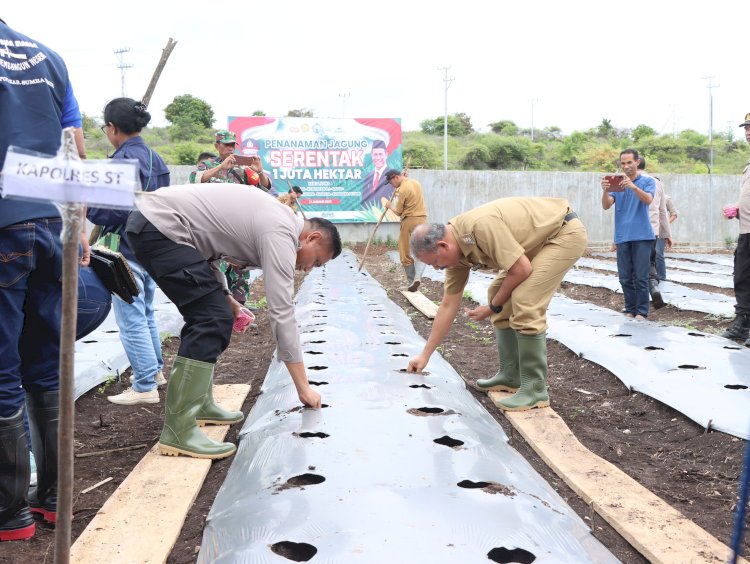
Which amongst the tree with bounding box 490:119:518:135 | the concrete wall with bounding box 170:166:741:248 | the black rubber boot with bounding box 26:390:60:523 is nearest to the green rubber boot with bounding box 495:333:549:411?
the black rubber boot with bounding box 26:390:60:523

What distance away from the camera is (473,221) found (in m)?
3.19

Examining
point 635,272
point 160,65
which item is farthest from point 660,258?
point 160,65

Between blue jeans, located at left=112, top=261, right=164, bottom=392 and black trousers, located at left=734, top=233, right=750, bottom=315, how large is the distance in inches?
160

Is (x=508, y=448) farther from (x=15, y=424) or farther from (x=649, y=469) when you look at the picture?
(x=15, y=424)

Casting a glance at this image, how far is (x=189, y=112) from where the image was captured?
34.9m

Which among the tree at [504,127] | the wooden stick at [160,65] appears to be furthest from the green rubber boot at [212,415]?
the tree at [504,127]

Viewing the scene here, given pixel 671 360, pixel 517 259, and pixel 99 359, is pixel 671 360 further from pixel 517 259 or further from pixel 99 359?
pixel 99 359

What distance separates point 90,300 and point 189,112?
3493cm

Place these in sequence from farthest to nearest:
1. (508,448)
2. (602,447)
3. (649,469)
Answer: (602,447) < (649,469) < (508,448)

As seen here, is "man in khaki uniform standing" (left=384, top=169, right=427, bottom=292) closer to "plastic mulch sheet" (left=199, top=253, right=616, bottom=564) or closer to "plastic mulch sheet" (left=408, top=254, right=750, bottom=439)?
"plastic mulch sheet" (left=408, top=254, right=750, bottom=439)

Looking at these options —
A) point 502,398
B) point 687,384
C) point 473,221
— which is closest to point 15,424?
point 473,221

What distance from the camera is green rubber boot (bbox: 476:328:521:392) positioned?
3.69 meters

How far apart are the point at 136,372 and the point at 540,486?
7.23 ft

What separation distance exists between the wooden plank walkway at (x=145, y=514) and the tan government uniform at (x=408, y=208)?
5592 millimetres
